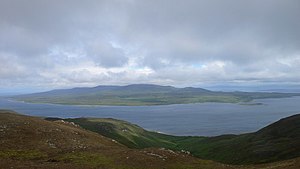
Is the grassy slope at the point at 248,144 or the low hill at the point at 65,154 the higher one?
the low hill at the point at 65,154

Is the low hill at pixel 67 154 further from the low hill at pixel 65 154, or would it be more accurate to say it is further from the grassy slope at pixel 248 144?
the grassy slope at pixel 248 144

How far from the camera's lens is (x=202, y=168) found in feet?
150

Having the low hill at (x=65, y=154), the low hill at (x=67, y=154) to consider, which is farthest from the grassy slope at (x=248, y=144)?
the low hill at (x=65, y=154)

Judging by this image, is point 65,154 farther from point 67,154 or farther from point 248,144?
point 248,144

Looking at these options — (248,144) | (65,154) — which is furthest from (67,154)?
(248,144)

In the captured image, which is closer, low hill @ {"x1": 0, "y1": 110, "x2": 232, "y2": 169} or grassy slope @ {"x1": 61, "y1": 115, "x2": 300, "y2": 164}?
low hill @ {"x1": 0, "y1": 110, "x2": 232, "y2": 169}

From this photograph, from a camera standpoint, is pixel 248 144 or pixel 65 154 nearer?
pixel 65 154

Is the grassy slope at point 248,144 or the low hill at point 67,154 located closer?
the low hill at point 67,154

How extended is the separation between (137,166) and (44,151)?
53.8 ft

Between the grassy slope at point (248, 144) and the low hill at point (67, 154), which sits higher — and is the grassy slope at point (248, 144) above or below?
below

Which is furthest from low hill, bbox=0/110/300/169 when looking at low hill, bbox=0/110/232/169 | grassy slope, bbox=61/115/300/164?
grassy slope, bbox=61/115/300/164

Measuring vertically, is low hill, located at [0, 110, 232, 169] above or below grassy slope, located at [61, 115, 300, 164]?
above

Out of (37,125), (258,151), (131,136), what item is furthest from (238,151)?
(37,125)

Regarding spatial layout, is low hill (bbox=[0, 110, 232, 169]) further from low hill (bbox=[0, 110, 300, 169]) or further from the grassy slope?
the grassy slope
